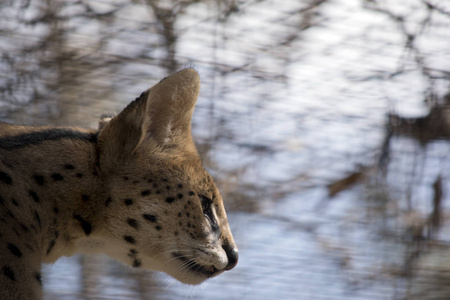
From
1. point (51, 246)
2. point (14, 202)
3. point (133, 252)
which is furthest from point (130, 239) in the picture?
point (14, 202)

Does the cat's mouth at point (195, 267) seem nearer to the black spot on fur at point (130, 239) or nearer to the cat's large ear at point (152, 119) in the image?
the black spot on fur at point (130, 239)

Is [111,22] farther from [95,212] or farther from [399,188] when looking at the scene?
[399,188]

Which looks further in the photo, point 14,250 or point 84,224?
point 84,224

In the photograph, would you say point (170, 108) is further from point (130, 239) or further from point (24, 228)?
point (24, 228)

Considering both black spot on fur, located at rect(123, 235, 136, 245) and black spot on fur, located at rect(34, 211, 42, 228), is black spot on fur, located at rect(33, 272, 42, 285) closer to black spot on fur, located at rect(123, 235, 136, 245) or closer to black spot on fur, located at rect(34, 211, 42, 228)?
black spot on fur, located at rect(34, 211, 42, 228)

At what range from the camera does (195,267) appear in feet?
4.56

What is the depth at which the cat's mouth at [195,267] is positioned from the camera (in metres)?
1.35

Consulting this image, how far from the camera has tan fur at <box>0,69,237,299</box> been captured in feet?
3.97

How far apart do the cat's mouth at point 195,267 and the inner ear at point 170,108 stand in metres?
0.27

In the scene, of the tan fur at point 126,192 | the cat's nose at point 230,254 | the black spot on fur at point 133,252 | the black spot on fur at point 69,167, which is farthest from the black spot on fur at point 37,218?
the cat's nose at point 230,254

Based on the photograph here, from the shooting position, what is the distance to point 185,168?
139cm

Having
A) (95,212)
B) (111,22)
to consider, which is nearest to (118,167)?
(95,212)

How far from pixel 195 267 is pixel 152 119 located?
0.37 metres

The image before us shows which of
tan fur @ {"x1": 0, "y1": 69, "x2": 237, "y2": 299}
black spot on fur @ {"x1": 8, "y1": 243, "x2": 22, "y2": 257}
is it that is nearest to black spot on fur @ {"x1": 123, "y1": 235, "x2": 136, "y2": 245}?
tan fur @ {"x1": 0, "y1": 69, "x2": 237, "y2": 299}
